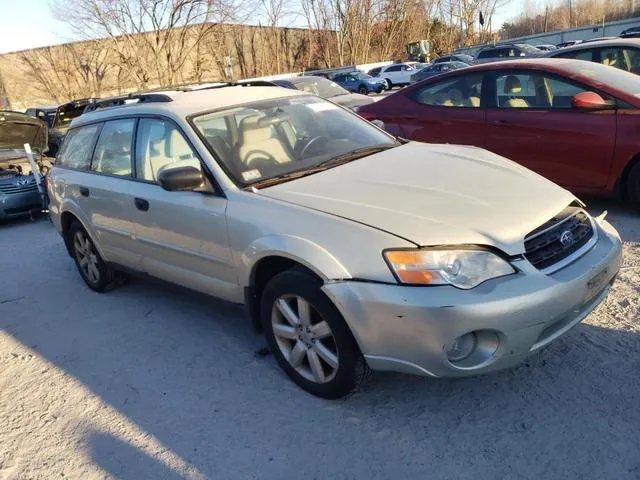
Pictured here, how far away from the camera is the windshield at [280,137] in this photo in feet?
11.5

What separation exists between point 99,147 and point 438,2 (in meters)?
57.4

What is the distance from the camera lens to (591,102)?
5062 millimetres

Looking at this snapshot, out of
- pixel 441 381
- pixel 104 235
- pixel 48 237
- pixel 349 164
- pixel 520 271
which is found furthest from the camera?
pixel 48 237

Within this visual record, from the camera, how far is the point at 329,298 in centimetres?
273

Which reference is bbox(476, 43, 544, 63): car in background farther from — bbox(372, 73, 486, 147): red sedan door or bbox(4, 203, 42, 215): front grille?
bbox(4, 203, 42, 215): front grille

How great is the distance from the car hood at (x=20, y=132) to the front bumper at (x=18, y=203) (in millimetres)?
1476

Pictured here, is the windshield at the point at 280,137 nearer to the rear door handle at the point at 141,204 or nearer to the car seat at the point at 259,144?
the car seat at the point at 259,144

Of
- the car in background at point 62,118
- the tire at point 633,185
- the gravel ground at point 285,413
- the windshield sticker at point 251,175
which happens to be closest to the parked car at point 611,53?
Answer: the tire at point 633,185

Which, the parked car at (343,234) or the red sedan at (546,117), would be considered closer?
the parked car at (343,234)

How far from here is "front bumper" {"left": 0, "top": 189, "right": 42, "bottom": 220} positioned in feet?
27.8

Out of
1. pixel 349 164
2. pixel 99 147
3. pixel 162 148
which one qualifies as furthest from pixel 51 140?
pixel 349 164

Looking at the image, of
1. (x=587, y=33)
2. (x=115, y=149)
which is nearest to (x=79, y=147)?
(x=115, y=149)

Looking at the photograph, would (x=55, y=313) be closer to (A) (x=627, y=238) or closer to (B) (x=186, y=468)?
(B) (x=186, y=468)

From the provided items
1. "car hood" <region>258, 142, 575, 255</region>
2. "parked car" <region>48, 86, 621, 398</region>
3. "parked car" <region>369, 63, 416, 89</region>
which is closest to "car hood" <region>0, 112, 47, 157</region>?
"parked car" <region>48, 86, 621, 398</region>
